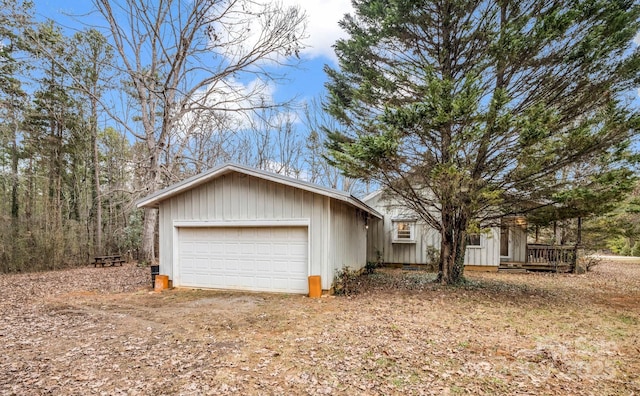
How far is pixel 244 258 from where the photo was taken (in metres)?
8.49

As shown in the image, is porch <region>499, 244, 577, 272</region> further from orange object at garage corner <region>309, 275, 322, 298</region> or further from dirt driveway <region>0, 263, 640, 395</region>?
orange object at garage corner <region>309, 275, 322, 298</region>

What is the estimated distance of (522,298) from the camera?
309 inches

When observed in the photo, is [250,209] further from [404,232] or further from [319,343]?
[404,232]

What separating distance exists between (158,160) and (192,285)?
5.85 metres

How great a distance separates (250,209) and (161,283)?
325 centimetres

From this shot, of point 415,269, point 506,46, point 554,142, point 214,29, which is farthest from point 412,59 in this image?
point 415,269

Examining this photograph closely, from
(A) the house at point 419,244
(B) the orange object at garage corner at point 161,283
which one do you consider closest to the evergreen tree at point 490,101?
(A) the house at point 419,244

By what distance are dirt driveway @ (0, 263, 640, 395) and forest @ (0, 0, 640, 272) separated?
10.1ft

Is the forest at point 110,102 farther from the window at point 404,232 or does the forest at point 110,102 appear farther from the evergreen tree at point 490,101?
the window at point 404,232

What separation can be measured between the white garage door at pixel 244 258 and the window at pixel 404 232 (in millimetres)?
6748

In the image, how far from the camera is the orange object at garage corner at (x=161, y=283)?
8727 mm

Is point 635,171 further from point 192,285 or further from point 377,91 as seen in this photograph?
point 192,285

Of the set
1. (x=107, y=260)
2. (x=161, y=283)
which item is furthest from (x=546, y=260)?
(x=107, y=260)

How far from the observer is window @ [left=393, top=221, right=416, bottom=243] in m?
13.5
